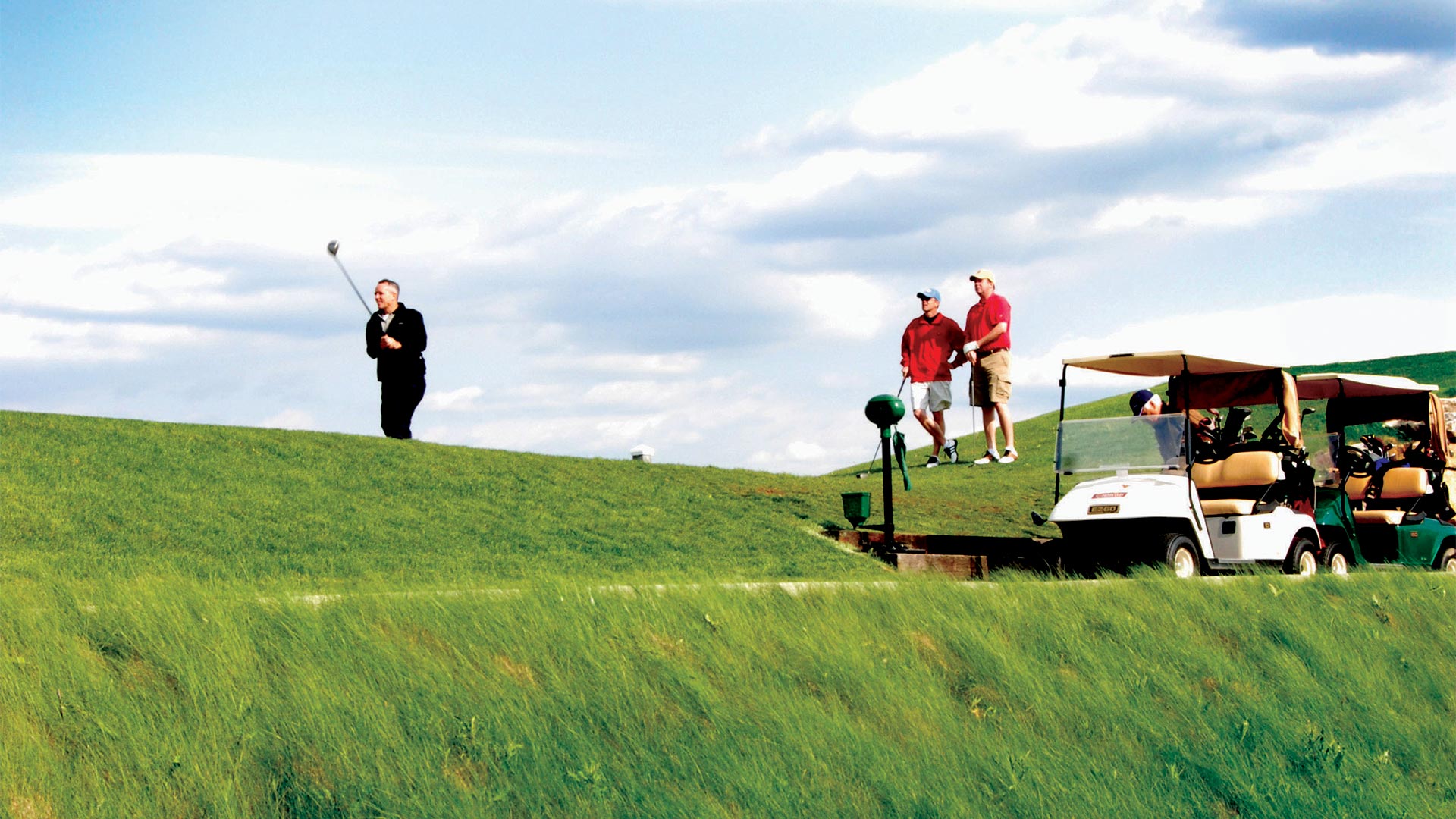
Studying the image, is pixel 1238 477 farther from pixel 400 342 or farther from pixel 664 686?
pixel 400 342

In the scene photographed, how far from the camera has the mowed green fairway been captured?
655 cm

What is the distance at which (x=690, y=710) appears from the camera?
290 inches

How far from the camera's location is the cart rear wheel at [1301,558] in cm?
1298

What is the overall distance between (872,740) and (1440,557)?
10557 mm

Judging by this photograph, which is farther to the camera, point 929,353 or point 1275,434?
point 929,353

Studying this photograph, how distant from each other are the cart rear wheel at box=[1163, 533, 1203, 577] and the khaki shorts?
9246 mm

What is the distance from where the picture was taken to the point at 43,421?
14602 millimetres

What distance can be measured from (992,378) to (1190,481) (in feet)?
30.1

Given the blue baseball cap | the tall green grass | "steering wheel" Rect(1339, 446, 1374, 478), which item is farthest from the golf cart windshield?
"steering wheel" Rect(1339, 446, 1374, 478)

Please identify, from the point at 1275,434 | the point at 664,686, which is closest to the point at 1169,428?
the point at 1275,434

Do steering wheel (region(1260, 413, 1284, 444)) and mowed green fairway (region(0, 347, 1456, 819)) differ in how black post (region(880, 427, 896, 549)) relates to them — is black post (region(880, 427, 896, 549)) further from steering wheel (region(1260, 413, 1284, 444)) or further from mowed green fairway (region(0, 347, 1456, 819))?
steering wheel (region(1260, 413, 1284, 444))

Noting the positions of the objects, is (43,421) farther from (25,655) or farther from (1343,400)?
(1343,400)

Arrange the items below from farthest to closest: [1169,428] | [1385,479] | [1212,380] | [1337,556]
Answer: [1385,479]
[1212,380]
[1337,556]
[1169,428]

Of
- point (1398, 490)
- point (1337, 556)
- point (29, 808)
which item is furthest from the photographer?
point (1398, 490)
